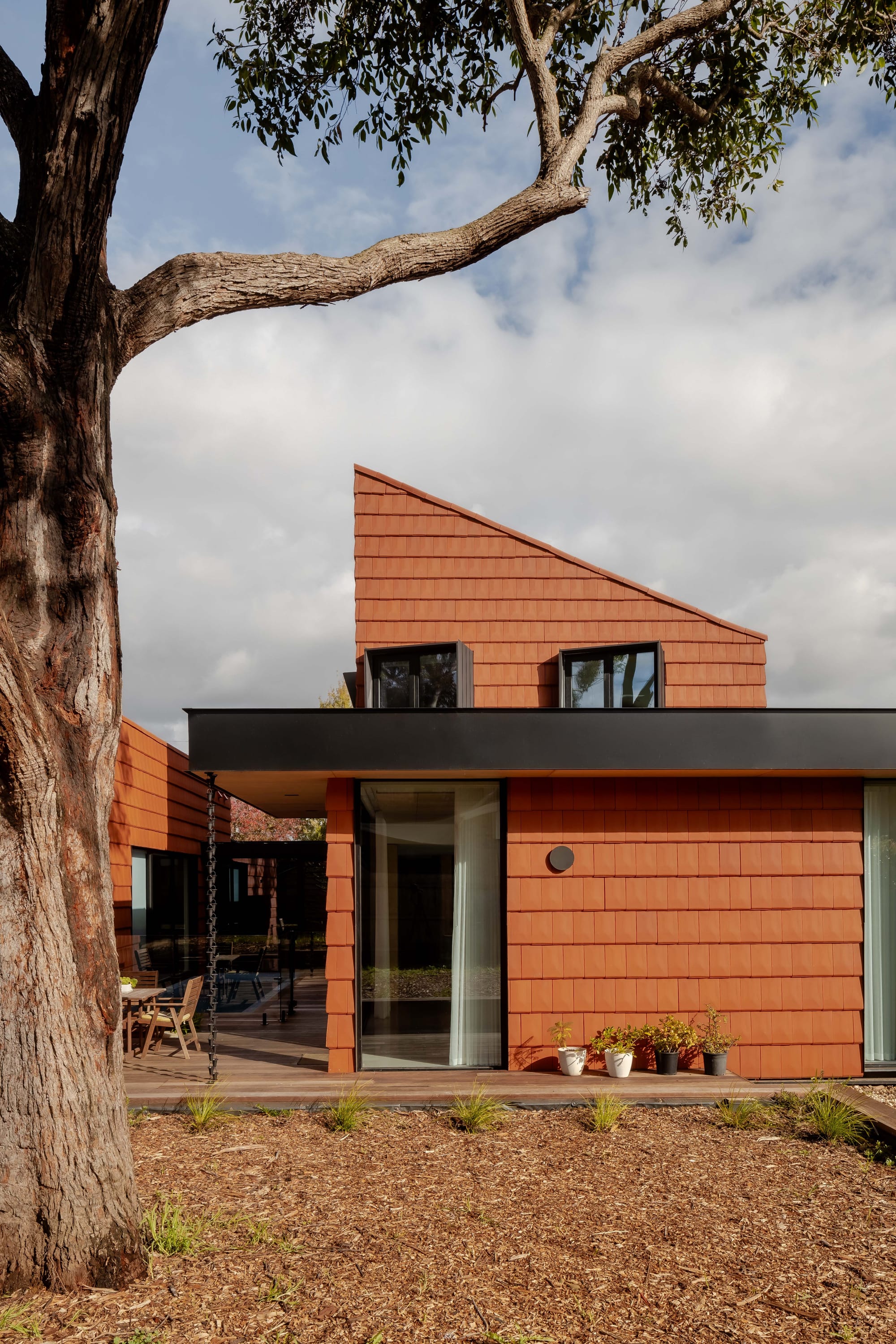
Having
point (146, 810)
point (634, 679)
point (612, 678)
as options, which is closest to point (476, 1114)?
point (612, 678)

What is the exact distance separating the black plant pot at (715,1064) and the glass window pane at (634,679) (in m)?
3.72

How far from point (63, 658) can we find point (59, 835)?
75cm

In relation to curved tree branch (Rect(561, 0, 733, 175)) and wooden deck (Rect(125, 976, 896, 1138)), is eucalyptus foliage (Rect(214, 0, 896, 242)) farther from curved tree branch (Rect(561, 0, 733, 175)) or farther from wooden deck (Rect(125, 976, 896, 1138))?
wooden deck (Rect(125, 976, 896, 1138))

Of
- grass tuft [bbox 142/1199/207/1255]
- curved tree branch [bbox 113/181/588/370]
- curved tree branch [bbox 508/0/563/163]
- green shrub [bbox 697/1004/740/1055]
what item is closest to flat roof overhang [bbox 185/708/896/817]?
green shrub [bbox 697/1004/740/1055]

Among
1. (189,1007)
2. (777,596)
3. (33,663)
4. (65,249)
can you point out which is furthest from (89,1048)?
(777,596)

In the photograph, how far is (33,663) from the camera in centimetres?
376

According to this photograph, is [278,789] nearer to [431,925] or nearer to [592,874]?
[431,925]

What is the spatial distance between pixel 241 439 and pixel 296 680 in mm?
83673

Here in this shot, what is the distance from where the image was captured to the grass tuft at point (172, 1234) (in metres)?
3.85

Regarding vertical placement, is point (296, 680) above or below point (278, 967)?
above

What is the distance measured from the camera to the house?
7.05 m

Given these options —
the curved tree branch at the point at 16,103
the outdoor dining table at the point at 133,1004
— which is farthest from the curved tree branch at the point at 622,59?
the outdoor dining table at the point at 133,1004

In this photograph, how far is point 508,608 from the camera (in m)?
9.81

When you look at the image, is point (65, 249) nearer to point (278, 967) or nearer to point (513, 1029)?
point (513, 1029)
